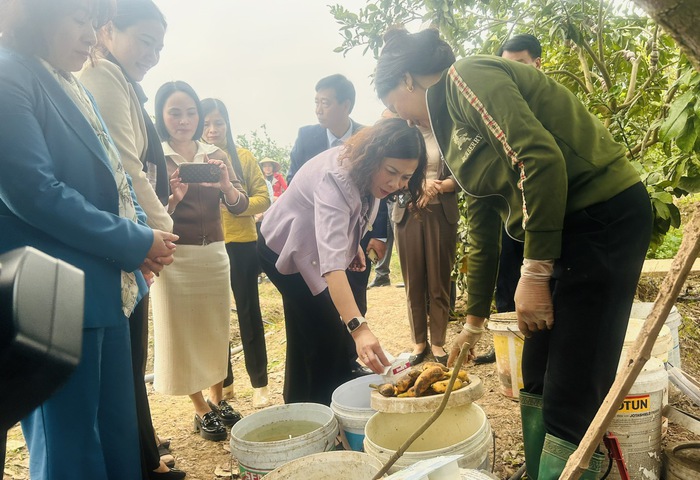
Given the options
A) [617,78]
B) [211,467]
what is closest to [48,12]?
[211,467]

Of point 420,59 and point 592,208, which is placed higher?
point 420,59

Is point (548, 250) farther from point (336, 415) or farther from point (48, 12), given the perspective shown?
point (48, 12)

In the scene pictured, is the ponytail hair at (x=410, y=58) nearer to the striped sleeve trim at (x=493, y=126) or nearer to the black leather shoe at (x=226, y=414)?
the striped sleeve trim at (x=493, y=126)

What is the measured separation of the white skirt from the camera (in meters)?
2.86

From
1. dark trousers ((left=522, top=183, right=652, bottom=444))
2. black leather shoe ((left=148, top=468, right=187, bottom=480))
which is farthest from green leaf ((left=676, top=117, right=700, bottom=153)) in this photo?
black leather shoe ((left=148, top=468, right=187, bottom=480))

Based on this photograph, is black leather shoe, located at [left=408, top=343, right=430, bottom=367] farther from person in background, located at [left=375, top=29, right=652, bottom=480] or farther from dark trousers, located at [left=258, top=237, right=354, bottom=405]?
person in background, located at [left=375, top=29, right=652, bottom=480]

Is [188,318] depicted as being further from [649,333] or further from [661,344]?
[649,333]

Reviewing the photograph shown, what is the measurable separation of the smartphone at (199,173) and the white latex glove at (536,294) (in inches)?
76.6

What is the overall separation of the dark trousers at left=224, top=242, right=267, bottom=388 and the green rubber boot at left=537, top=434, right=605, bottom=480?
7.42 ft

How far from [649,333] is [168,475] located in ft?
7.81

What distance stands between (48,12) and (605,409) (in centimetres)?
178

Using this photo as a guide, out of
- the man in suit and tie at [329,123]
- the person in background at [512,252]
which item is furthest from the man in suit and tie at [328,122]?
the person in background at [512,252]

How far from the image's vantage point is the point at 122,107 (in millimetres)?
2184

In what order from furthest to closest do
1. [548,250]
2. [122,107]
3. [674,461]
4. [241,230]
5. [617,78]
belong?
[617,78], [241,230], [122,107], [674,461], [548,250]
